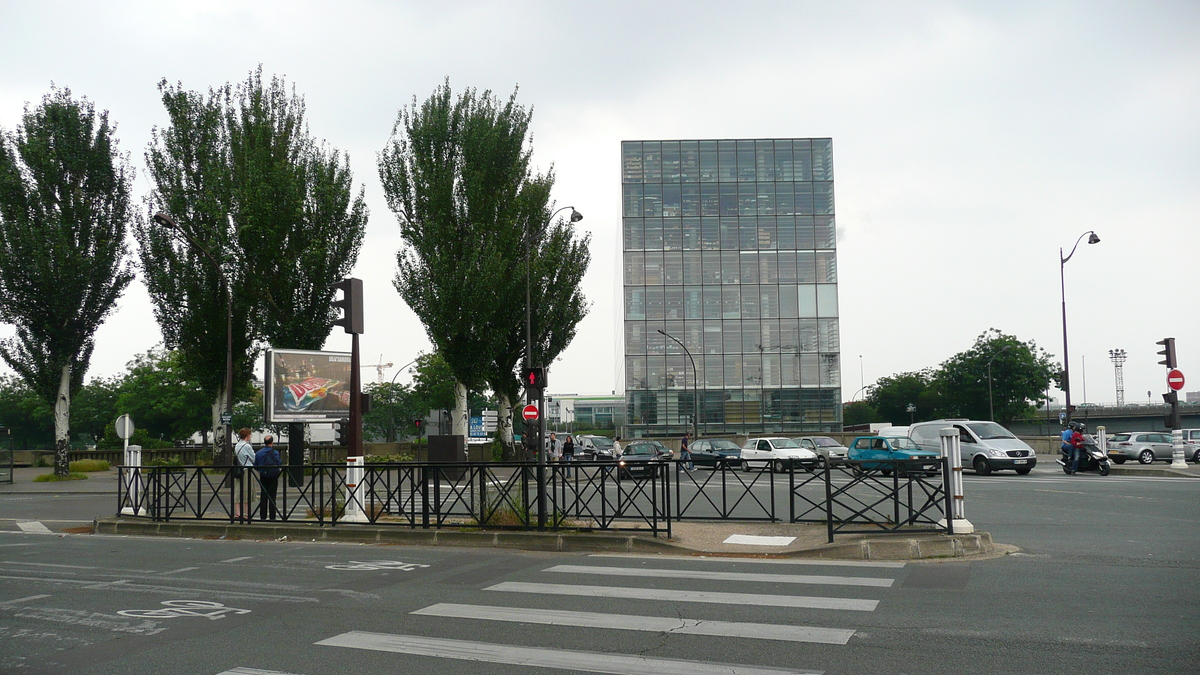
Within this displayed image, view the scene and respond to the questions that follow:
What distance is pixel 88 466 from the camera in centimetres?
3950

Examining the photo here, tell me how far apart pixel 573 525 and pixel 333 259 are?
2603 cm

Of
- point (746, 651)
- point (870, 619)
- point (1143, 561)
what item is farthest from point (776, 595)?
point (1143, 561)

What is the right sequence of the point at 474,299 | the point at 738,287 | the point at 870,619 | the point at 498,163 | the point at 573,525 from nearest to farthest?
the point at 870,619 < the point at 573,525 < the point at 474,299 < the point at 498,163 < the point at 738,287

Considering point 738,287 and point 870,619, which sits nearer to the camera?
point 870,619

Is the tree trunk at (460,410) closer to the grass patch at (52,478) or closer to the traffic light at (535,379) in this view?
the grass patch at (52,478)

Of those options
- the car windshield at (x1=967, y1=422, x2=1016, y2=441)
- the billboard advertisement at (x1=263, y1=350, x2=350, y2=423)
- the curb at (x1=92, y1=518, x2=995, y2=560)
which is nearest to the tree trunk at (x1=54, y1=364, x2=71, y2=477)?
the billboard advertisement at (x1=263, y1=350, x2=350, y2=423)

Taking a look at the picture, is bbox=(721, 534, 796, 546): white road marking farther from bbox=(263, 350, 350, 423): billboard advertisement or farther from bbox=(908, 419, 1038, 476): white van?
bbox=(908, 419, 1038, 476): white van

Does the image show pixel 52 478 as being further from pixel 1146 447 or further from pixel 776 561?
pixel 1146 447

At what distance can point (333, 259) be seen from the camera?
35.6 metres

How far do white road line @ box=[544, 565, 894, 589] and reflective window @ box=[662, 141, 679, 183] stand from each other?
169ft

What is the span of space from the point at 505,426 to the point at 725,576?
96.6 ft

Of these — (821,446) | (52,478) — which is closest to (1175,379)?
(821,446)

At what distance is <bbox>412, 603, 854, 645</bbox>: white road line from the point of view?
649 cm

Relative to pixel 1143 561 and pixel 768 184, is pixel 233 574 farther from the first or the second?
pixel 768 184
